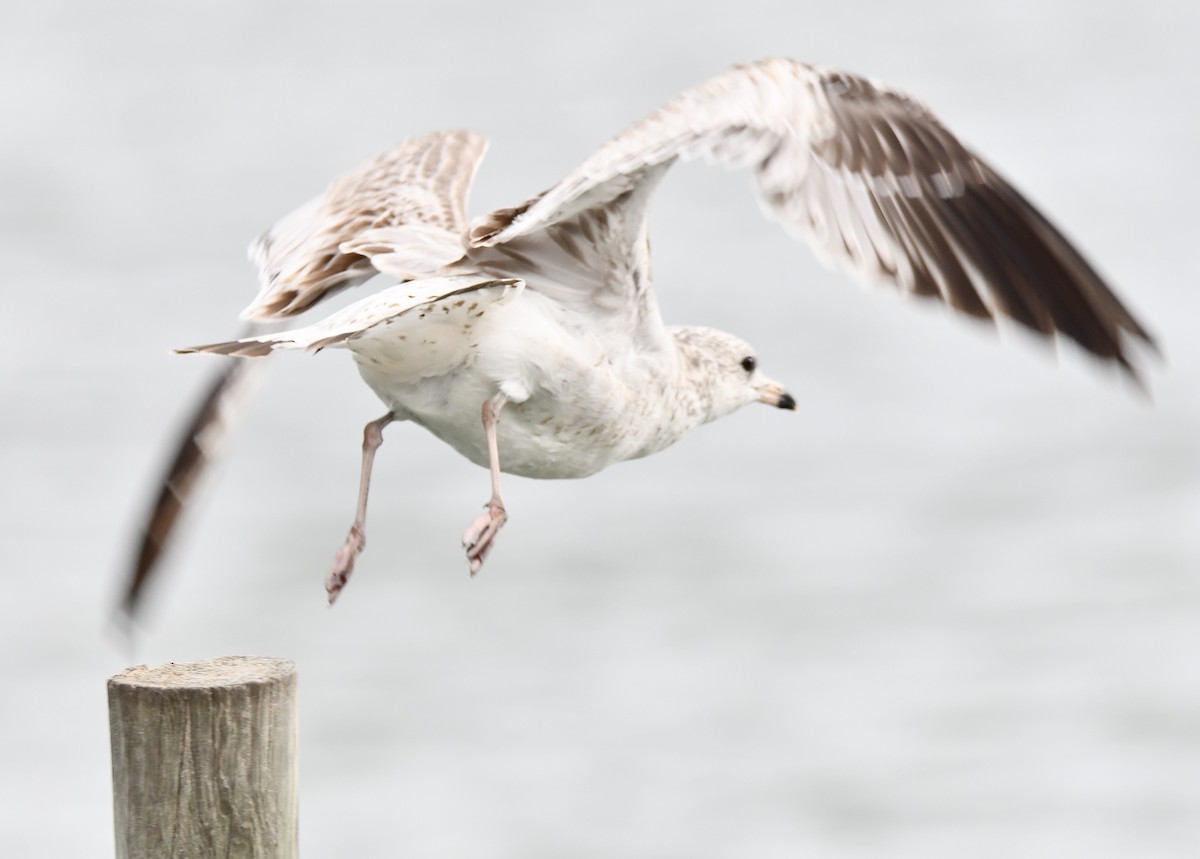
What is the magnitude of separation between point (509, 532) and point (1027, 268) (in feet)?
43.2

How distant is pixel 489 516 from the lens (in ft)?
18.0

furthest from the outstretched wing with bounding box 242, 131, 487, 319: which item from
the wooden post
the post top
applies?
the wooden post

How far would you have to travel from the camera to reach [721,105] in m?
5.06

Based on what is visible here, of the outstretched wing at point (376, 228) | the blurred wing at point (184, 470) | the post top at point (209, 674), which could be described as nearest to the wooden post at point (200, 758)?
the post top at point (209, 674)

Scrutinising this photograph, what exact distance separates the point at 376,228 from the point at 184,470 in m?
1.12

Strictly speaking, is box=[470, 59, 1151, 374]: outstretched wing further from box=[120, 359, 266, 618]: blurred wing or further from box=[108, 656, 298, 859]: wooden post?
box=[108, 656, 298, 859]: wooden post

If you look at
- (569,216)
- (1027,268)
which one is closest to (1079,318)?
(1027,268)

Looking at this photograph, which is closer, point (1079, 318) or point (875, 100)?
point (1079, 318)

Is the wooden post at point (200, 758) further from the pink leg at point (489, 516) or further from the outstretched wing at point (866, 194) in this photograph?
the outstretched wing at point (866, 194)

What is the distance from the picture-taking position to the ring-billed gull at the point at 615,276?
5.05 metres

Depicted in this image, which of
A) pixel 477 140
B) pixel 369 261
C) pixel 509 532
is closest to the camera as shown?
pixel 369 261

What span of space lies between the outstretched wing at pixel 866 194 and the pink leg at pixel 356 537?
2.58 ft

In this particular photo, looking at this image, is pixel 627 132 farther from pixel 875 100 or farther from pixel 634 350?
pixel 634 350

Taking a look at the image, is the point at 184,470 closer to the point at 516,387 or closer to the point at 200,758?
the point at 516,387
